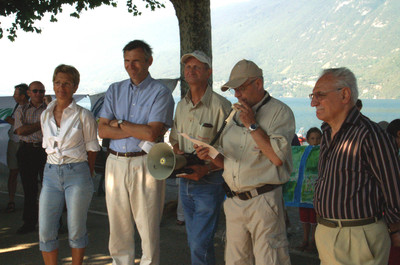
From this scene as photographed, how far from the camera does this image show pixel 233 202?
3584mm

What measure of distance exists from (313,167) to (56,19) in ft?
27.9

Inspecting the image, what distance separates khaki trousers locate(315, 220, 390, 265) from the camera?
8.57 feet

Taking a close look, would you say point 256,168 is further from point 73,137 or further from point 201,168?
point 73,137

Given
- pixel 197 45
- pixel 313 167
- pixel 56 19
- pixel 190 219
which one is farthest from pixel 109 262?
pixel 56 19

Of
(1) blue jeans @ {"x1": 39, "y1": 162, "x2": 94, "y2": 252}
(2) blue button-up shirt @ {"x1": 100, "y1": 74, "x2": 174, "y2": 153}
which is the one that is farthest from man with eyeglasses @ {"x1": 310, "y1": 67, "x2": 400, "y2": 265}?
(1) blue jeans @ {"x1": 39, "y1": 162, "x2": 94, "y2": 252}

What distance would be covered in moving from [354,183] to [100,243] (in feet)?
13.7

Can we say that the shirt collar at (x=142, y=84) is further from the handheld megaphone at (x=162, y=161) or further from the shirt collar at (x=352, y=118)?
the shirt collar at (x=352, y=118)

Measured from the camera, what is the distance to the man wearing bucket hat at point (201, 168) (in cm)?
393

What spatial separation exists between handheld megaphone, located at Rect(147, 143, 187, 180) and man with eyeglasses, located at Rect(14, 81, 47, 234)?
311 cm

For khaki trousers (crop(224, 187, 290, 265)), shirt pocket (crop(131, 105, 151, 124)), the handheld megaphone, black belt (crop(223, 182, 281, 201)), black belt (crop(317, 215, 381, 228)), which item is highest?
shirt pocket (crop(131, 105, 151, 124))

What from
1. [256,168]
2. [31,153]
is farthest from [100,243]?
[256,168]

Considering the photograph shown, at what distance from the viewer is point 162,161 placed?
3.70 m

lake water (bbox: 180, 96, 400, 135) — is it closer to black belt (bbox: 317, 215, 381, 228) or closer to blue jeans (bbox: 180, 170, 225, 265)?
blue jeans (bbox: 180, 170, 225, 265)

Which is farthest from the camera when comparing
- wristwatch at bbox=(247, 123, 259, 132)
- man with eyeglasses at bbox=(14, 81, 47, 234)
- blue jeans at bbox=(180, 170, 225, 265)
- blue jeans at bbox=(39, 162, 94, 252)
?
man with eyeglasses at bbox=(14, 81, 47, 234)
